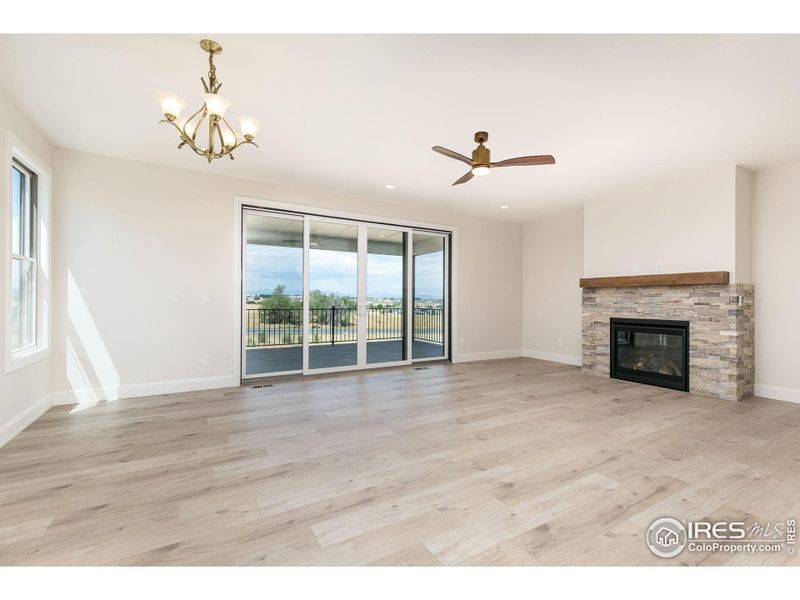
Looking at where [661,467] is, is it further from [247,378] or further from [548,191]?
[247,378]

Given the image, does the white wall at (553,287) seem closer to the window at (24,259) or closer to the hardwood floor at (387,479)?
the hardwood floor at (387,479)

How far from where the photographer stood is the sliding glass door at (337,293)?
205 inches

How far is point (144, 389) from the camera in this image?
424 cm

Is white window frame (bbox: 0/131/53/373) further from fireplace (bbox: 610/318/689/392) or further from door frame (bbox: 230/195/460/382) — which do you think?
fireplace (bbox: 610/318/689/392)

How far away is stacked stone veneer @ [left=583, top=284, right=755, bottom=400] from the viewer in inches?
Answer: 162

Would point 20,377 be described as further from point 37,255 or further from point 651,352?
point 651,352

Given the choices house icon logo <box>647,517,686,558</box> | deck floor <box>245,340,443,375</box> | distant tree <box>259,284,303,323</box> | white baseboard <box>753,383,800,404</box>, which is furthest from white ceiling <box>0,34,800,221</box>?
deck floor <box>245,340,443,375</box>

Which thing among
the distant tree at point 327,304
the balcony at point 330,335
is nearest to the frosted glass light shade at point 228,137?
the balcony at point 330,335

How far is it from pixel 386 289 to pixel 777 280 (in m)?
4.84

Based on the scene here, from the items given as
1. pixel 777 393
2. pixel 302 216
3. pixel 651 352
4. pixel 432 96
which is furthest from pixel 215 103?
pixel 777 393

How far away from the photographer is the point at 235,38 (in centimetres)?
217

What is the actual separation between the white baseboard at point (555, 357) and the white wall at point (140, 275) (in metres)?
4.99
